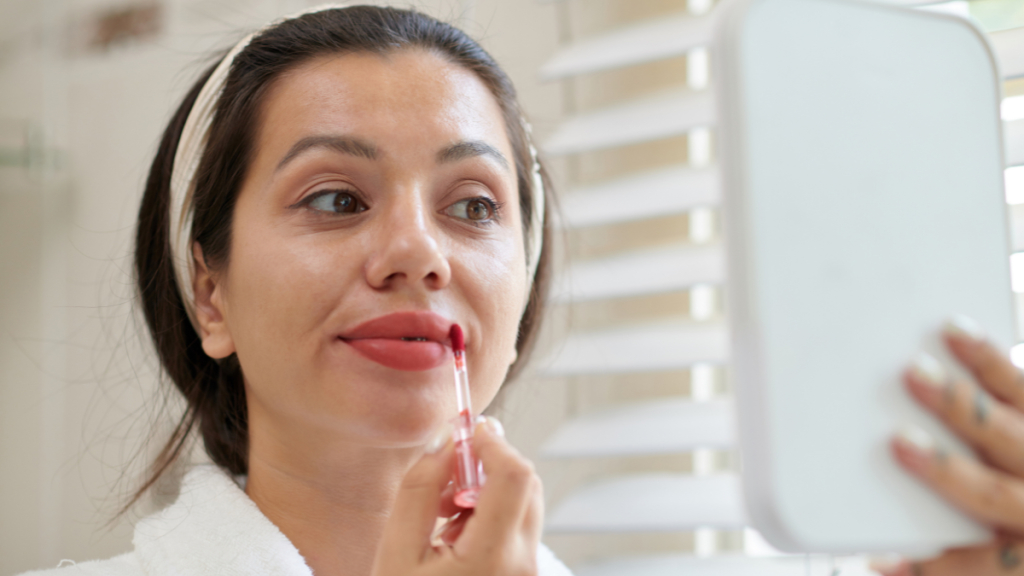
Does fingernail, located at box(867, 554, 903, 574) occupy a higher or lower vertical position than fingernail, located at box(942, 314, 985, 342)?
lower

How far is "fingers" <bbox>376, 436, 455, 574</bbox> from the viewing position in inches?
22.7

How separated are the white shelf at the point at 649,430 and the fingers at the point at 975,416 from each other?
1.33ft

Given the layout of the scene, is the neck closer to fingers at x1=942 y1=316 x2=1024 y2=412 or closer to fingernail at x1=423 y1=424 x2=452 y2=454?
fingernail at x1=423 y1=424 x2=452 y2=454

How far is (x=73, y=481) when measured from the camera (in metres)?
1.41

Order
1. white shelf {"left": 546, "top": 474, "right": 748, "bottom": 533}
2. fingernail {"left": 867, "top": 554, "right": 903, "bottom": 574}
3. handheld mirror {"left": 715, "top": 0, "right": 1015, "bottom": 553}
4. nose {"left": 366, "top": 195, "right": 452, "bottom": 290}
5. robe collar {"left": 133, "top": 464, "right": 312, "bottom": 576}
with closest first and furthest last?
handheld mirror {"left": 715, "top": 0, "right": 1015, "bottom": 553}
fingernail {"left": 867, "top": 554, "right": 903, "bottom": 574}
nose {"left": 366, "top": 195, "right": 452, "bottom": 290}
robe collar {"left": 133, "top": 464, "right": 312, "bottom": 576}
white shelf {"left": 546, "top": 474, "right": 748, "bottom": 533}

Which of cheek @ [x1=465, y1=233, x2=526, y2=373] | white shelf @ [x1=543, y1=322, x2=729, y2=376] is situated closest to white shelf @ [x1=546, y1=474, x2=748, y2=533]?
white shelf @ [x1=543, y1=322, x2=729, y2=376]

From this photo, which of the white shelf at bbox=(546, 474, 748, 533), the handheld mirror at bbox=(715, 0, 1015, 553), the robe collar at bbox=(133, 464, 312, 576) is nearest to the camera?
the handheld mirror at bbox=(715, 0, 1015, 553)

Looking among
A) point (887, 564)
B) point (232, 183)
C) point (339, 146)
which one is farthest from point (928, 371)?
point (232, 183)

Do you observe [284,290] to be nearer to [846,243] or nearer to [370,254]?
[370,254]

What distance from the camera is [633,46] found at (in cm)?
97

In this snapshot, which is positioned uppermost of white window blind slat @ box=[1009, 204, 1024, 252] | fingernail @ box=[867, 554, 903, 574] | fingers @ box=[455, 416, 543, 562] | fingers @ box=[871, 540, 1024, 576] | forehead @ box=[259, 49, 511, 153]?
forehead @ box=[259, 49, 511, 153]

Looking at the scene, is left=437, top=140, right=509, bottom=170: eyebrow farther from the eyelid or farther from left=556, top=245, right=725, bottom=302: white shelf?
left=556, top=245, right=725, bottom=302: white shelf

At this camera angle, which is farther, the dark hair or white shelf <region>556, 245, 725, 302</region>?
white shelf <region>556, 245, 725, 302</region>

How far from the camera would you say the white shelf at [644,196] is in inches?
36.7
